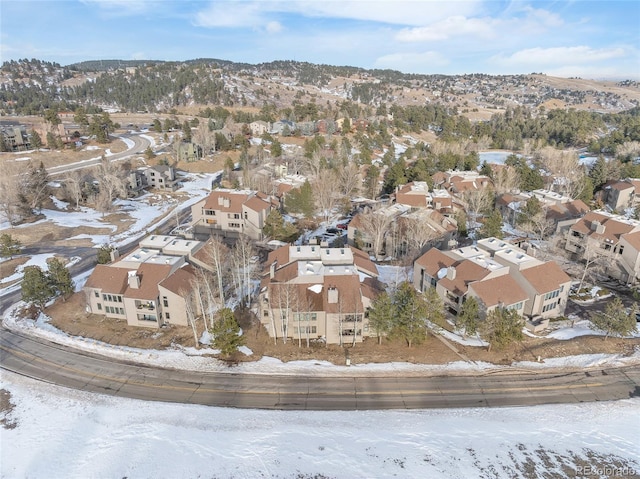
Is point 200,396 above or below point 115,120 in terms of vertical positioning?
below

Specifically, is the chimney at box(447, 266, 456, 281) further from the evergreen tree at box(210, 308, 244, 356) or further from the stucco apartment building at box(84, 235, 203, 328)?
the stucco apartment building at box(84, 235, 203, 328)

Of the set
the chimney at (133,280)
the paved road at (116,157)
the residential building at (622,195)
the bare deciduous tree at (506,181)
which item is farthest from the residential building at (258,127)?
the chimney at (133,280)

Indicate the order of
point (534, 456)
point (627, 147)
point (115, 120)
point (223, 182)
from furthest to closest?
point (115, 120) < point (627, 147) < point (223, 182) < point (534, 456)

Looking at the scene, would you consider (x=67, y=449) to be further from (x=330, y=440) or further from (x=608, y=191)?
(x=608, y=191)

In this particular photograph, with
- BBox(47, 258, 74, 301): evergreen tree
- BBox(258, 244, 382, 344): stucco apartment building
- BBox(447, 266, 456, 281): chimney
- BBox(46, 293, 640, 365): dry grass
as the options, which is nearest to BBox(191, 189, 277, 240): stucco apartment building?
BBox(47, 258, 74, 301): evergreen tree

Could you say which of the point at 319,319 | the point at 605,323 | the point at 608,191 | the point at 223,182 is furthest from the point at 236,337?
the point at 608,191

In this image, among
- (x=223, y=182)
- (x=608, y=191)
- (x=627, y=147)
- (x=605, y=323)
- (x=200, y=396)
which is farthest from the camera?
(x=627, y=147)

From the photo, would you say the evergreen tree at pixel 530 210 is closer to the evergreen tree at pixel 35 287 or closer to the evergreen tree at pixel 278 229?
the evergreen tree at pixel 278 229
